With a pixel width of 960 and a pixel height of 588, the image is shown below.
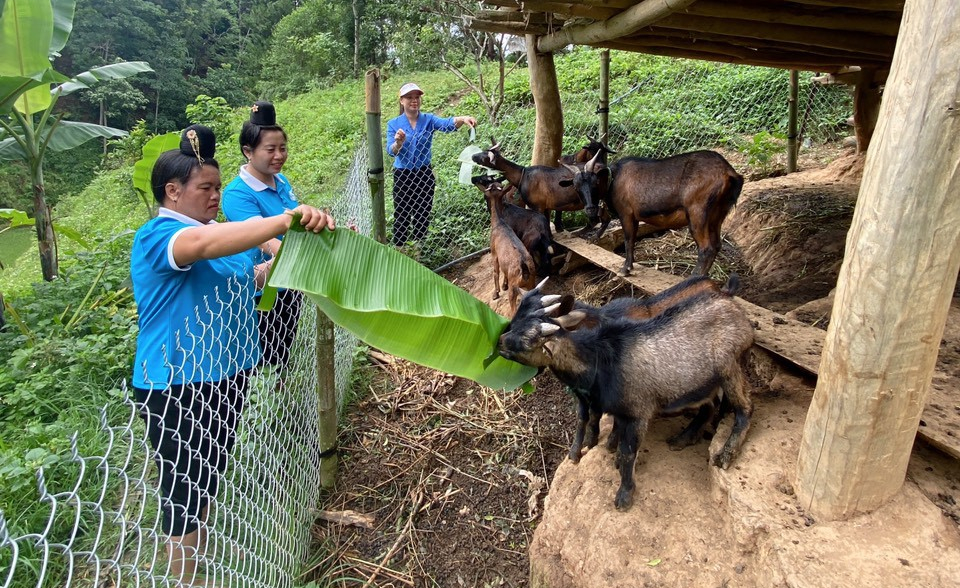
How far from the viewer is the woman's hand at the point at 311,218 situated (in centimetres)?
211

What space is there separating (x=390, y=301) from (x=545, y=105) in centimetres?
467

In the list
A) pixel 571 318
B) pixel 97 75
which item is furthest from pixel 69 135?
pixel 571 318

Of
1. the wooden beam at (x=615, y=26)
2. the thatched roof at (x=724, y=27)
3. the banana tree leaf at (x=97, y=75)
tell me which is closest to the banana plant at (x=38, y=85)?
the banana tree leaf at (x=97, y=75)

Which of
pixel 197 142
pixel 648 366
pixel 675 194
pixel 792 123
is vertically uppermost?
pixel 792 123

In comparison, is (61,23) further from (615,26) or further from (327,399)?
(615,26)

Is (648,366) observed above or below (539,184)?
below

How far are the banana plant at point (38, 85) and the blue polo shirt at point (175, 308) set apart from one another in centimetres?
342

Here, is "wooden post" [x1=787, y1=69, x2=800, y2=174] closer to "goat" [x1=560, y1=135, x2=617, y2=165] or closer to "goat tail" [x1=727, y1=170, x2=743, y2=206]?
"goat" [x1=560, y1=135, x2=617, y2=165]

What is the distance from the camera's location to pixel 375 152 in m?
5.07

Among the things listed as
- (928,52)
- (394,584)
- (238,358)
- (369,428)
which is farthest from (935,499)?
(369,428)

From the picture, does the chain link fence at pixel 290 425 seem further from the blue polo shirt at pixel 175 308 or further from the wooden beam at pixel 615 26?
the wooden beam at pixel 615 26

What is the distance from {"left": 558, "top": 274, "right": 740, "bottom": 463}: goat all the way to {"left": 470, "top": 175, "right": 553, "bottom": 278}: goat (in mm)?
1946

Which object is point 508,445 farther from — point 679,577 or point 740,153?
point 740,153

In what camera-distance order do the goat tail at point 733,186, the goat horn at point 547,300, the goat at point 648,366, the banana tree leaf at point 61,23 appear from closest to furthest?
the goat horn at point 547,300, the goat at point 648,366, the goat tail at point 733,186, the banana tree leaf at point 61,23
